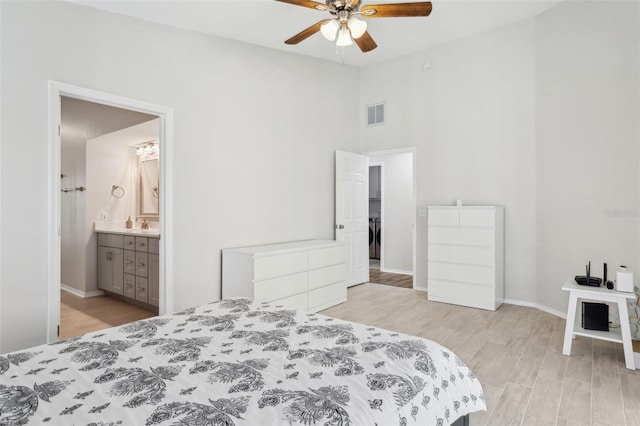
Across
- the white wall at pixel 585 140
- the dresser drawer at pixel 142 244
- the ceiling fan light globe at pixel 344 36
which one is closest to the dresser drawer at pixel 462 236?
the white wall at pixel 585 140

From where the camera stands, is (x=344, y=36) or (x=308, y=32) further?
(x=308, y=32)

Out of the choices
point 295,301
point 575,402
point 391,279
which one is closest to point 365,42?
point 295,301

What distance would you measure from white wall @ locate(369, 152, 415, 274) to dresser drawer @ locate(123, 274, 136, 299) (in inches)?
161

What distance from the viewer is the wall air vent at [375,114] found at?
5352mm

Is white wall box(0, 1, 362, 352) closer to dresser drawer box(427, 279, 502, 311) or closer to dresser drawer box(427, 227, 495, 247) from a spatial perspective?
dresser drawer box(427, 227, 495, 247)

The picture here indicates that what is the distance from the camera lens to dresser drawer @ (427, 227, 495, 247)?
13.2ft

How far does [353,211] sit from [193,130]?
2629 mm

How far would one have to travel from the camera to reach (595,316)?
2.83 metres

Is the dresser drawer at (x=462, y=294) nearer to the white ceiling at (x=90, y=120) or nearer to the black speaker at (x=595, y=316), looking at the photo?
the black speaker at (x=595, y=316)

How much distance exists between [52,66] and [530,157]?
464 centimetres

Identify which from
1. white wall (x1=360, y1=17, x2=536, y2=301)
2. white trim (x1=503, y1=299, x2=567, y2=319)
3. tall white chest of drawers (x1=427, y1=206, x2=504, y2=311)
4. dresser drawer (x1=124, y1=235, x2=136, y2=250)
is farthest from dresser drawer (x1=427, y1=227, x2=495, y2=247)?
dresser drawer (x1=124, y1=235, x2=136, y2=250)

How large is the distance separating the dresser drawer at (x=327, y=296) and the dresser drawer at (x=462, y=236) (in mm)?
1262

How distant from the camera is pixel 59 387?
4.01 ft

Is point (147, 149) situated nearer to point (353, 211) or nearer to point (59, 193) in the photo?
point (59, 193)
